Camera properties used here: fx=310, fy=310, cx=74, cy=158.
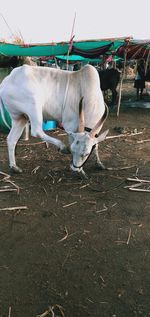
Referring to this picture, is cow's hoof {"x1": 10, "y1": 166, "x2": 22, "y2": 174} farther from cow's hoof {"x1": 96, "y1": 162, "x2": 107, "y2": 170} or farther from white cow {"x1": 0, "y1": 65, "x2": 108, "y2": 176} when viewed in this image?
cow's hoof {"x1": 96, "y1": 162, "x2": 107, "y2": 170}

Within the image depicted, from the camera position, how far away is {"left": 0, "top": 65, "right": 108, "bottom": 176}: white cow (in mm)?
4781

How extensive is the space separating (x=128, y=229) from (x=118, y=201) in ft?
2.37

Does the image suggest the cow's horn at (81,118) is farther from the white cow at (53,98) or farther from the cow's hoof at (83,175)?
the cow's hoof at (83,175)

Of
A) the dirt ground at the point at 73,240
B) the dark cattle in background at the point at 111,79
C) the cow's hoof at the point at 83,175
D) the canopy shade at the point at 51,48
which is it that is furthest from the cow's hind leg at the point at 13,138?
the dark cattle in background at the point at 111,79

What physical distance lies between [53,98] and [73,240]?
8.25ft

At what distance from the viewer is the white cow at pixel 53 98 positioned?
15.7 ft

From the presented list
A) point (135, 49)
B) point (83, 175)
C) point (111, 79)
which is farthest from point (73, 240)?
point (111, 79)

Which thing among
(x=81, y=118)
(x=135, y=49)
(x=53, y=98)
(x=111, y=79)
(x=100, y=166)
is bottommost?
(x=100, y=166)

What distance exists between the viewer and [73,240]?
11.0 feet

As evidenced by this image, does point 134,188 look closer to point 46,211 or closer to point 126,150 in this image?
point 46,211

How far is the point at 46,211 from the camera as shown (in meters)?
3.98

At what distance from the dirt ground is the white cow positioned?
0.55m

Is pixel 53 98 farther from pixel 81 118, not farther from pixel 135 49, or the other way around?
pixel 135 49

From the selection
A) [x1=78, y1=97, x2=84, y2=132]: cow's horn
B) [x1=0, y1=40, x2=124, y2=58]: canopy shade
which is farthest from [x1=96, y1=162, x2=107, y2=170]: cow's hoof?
[x1=0, y1=40, x2=124, y2=58]: canopy shade
